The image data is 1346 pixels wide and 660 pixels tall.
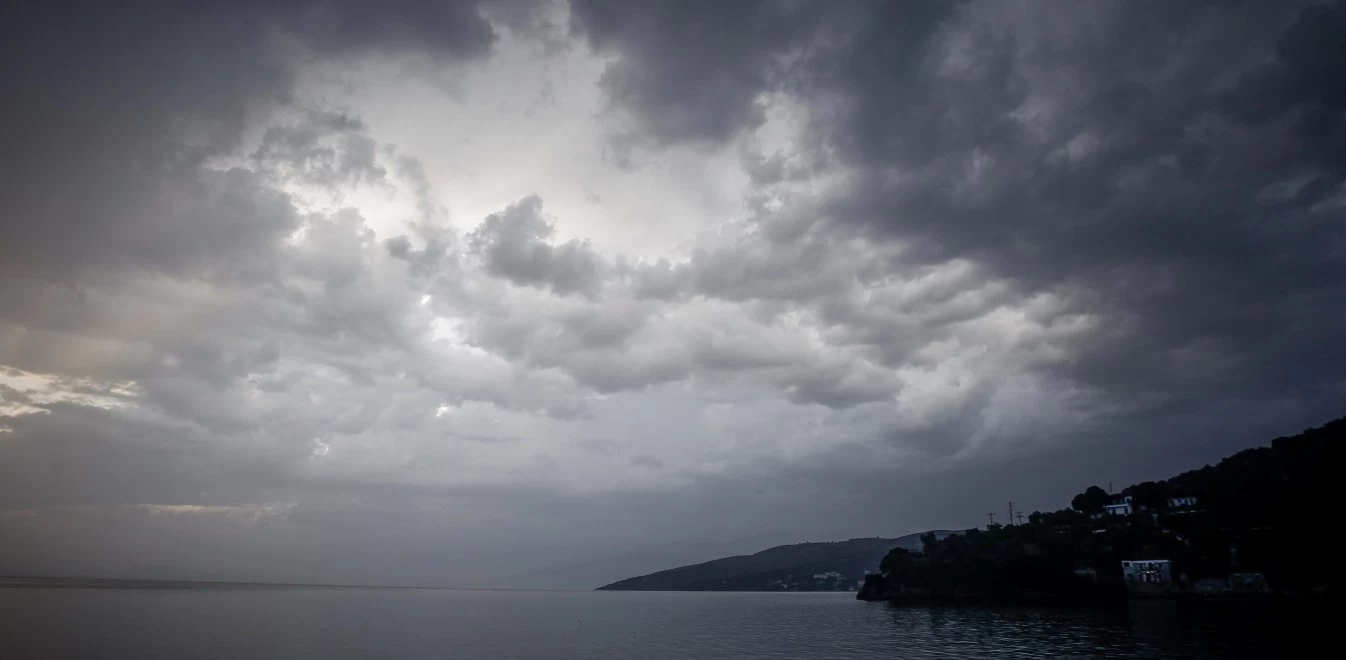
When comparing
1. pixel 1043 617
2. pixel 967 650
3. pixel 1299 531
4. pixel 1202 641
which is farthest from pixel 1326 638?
pixel 1299 531

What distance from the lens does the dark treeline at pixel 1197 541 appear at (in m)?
121

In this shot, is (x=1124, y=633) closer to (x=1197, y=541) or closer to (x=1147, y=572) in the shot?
(x=1147, y=572)

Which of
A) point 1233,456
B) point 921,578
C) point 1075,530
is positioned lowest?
point 921,578

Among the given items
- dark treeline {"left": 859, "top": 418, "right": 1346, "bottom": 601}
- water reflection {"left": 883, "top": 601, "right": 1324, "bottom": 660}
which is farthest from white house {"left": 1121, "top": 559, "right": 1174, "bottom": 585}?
water reflection {"left": 883, "top": 601, "right": 1324, "bottom": 660}

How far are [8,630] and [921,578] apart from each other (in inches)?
7295

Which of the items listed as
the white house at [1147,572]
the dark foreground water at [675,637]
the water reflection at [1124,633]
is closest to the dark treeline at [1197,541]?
the white house at [1147,572]

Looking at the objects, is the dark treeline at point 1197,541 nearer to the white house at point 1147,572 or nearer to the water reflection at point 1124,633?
the white house at point 1147,572

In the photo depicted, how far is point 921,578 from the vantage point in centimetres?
18988

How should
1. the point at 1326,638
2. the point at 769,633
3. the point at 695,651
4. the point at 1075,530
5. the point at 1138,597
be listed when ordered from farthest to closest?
the point at 1075,530 → the point at 1138,597 → the point at 769,633 → the point at 695,651 → the point at 1326,638

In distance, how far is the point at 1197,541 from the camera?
14112 centimetres

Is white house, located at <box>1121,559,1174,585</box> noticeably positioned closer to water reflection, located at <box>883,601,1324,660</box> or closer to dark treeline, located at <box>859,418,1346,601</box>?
dark treeline, located at <box>859,418,1346,601</box>

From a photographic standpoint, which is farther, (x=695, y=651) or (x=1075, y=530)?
(x=1075, y=530)

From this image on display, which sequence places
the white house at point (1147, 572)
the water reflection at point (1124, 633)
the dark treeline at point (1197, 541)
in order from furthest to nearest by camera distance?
1. the white house at point (1147, 572)
2. the dark treeline at point (1197, 541)
3. the water reflection at point (1124, 633)

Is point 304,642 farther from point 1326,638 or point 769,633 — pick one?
point 1326,638
